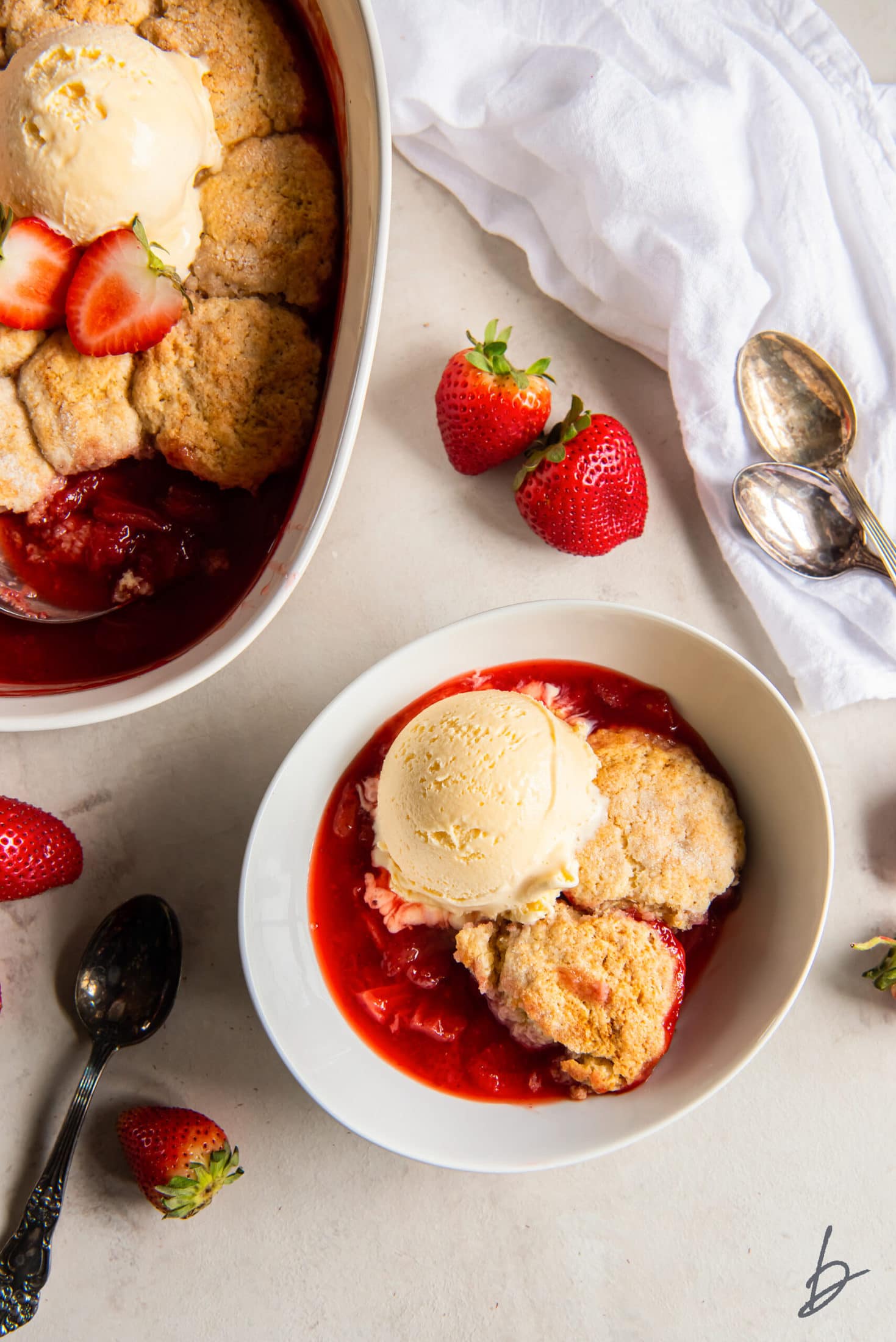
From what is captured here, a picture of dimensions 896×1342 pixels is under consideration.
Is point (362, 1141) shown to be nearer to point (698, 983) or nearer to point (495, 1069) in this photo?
point (495, 1069)

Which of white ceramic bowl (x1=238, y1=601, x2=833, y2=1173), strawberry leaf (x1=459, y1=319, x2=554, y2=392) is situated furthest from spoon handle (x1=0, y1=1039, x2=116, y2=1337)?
strawberry leaf (x1=459, y1=319, x2=554, y2=392)

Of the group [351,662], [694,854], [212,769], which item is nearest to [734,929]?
[694,854]

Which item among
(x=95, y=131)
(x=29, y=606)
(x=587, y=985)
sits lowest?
(x=587, y=985)

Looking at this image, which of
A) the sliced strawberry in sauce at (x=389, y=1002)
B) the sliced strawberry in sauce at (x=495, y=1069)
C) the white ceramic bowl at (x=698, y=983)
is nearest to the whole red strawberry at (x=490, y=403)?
the white ceramic bowl at (x=698, y=983)

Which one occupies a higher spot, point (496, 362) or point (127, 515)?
point (496, 362)

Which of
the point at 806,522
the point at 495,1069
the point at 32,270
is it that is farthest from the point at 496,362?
the point at 495,1069

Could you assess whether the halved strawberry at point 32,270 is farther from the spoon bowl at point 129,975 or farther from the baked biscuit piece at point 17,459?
the spoon bowl at point 129,975

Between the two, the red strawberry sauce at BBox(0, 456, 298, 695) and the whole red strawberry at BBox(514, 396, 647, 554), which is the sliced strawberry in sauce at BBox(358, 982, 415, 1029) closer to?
the red strawberry sauce at BBox(0, 456, 298, 695)
